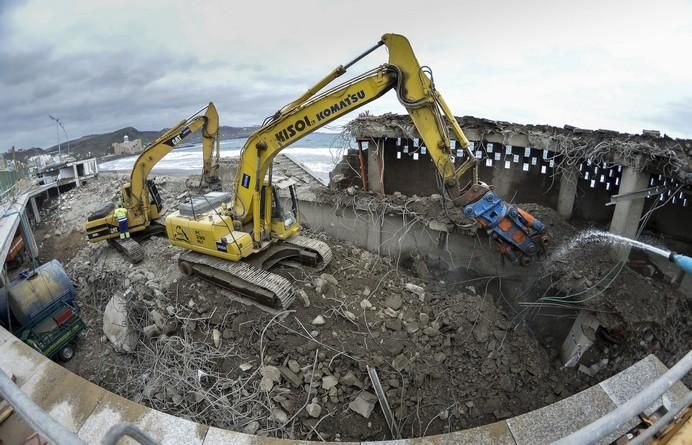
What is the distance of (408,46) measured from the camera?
5129 mm

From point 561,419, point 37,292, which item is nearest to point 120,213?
point 37,292

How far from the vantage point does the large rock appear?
6.27 meters

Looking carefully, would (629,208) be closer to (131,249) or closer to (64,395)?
(64,395)

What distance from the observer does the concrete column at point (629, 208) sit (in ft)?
20.0

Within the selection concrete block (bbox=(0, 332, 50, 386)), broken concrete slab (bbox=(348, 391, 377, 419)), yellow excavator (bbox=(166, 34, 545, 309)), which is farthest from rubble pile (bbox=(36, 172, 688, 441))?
concrete block (bbox=(0, 332, 50, 386))

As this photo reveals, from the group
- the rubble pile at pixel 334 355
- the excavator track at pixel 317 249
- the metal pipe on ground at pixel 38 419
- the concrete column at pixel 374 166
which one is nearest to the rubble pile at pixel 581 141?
the concrete column at pixel 374 166

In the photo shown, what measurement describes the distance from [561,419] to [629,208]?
4.85m

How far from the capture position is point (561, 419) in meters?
2.90

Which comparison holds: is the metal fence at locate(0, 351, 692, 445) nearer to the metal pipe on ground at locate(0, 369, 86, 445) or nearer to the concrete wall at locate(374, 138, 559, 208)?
the metal pipe on ground at locate(0, 369, 86, 445)

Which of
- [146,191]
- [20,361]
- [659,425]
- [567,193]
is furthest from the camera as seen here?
[146,191]

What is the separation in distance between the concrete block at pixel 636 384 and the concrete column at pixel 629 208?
3776mm

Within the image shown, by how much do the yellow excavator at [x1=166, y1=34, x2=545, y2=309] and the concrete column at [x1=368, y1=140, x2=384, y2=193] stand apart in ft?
11.9

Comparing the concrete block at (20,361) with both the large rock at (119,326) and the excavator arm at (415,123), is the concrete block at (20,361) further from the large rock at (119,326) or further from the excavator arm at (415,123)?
the excavator arm at (415,123)

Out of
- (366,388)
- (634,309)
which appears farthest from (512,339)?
(366,388)
